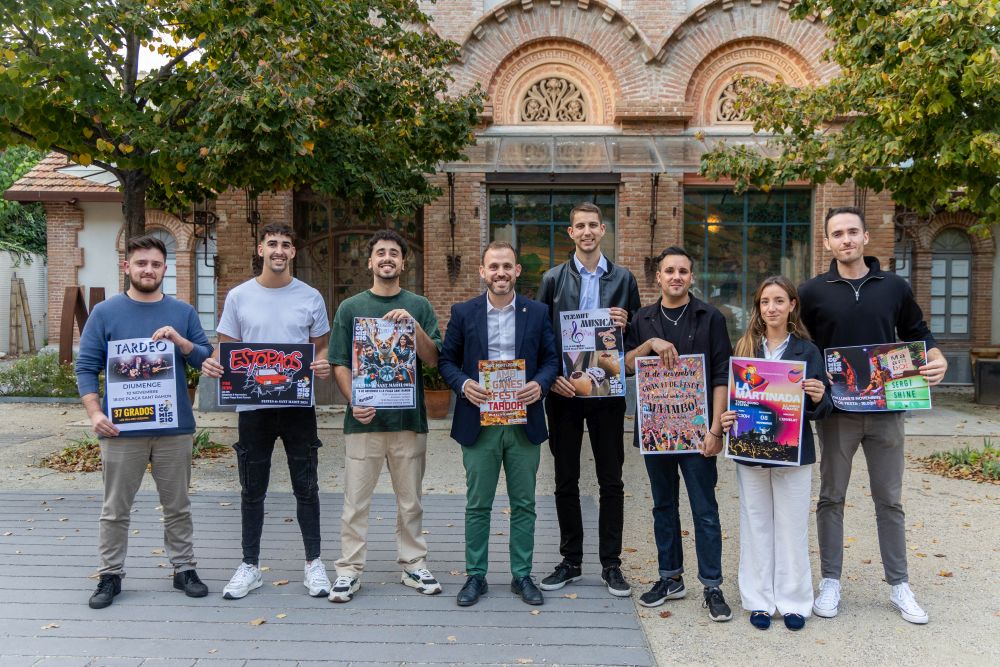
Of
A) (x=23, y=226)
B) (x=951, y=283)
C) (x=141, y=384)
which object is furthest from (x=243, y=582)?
(x=23, y=226)

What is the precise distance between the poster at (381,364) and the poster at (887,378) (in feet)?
8.55

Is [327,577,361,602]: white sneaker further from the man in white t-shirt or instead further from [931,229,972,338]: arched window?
[931,229,972,338]: arched window

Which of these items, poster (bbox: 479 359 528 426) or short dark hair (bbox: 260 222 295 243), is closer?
poster (bbox: 479 359 528 426)

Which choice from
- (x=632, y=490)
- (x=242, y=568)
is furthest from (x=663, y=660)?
(x=632, y=490)

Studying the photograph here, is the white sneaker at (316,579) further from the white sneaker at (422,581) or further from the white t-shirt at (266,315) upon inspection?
the white t-shirt at (266,315)

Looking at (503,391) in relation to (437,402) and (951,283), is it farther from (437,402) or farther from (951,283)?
(951,283)

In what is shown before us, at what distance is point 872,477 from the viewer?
443 cm

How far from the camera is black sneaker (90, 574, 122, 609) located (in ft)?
14.4

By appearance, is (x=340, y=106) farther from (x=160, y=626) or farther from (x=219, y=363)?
(x=160, y=626)

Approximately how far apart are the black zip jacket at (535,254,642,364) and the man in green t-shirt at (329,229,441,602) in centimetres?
80

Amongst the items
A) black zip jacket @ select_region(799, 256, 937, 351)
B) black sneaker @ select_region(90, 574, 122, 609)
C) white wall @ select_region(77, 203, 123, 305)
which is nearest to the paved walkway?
black sneaker @ select_region(90, 574, 122, 609)

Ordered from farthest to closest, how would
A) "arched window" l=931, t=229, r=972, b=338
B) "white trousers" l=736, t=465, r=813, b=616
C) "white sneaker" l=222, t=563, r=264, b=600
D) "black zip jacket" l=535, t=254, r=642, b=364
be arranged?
"arched window" l=931, t=229, r=972, b=338 → "black zip jacket" l=535, t=254, r=642, b=364 → "white sneaker" l=222, t=563, r=264, b=600 → "white trousers" l=736, t=465, r=813, b=616

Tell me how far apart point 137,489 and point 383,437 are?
4.98 ft

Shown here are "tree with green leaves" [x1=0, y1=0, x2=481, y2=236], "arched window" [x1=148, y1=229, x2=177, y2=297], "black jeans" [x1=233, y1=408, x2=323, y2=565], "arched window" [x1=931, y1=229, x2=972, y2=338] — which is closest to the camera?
"black jeans" [x1=233, y1=408, x2=323, y2=565]
